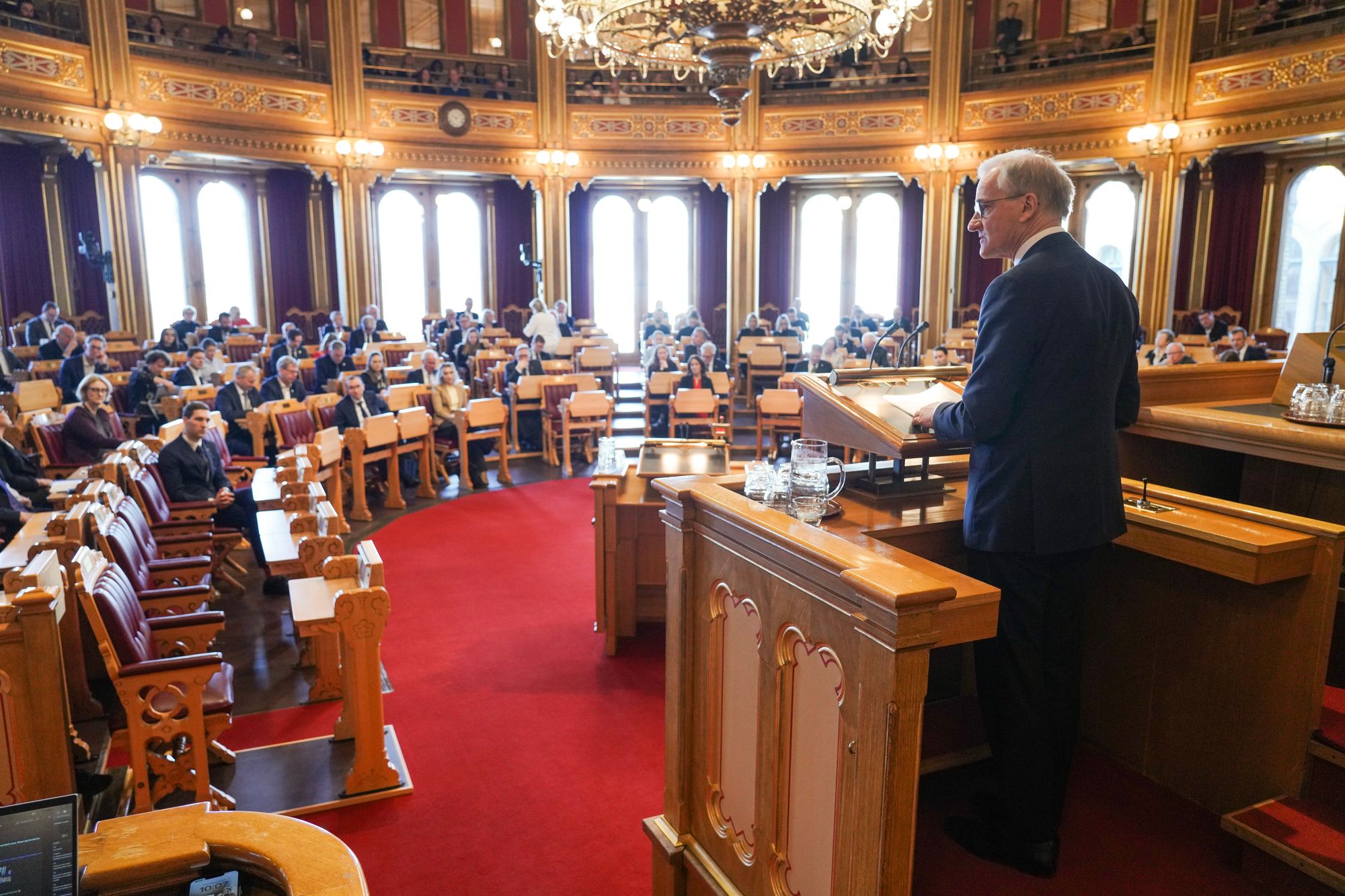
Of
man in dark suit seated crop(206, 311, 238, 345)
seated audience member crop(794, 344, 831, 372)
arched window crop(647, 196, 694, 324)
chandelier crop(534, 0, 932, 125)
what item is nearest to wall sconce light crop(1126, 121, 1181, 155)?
seated audience member crop(794, 344, 831, 372)

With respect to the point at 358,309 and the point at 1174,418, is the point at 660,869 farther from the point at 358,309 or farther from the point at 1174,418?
the point at 358,309

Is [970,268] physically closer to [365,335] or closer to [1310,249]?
[1310,249]

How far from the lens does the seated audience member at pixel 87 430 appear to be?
666cm

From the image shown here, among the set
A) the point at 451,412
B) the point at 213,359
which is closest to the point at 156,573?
the point at 451,412

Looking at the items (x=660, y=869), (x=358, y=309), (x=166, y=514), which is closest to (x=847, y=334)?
(x=358, y=309)

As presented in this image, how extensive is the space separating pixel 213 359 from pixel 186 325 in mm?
2546

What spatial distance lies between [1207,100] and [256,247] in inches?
546

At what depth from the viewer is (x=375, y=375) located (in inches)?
355

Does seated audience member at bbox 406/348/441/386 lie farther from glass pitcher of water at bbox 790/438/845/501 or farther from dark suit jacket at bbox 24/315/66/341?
glass pitcher of water at bbox 790/438/845/501

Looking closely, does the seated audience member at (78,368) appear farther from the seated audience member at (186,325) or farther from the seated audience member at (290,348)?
the seated audience member at (186,325)

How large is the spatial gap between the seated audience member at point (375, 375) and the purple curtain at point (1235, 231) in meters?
11.5

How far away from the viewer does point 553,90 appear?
1456 cm

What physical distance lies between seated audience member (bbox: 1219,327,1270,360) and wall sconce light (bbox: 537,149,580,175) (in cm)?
951

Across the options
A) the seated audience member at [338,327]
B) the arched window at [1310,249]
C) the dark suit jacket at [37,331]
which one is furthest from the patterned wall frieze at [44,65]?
the arched window at [1310,249]
